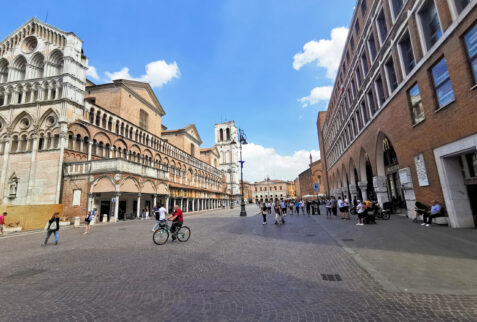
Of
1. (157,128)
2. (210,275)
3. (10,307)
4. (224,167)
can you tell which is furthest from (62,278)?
(224,167)

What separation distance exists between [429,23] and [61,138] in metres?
32.6

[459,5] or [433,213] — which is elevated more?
[459,5]

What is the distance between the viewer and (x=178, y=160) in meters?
48.6

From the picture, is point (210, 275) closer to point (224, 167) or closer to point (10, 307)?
point (10, 307)

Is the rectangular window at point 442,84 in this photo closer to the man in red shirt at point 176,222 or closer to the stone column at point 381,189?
the stone column at point 381,189

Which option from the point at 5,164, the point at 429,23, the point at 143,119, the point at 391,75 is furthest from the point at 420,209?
the point at 143,119

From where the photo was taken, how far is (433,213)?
1168cm

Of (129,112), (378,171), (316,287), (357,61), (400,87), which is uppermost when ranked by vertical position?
(129,112)

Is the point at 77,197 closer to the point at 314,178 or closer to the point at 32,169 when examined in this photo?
the point at 32,169

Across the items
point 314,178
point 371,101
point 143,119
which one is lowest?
point 314,178

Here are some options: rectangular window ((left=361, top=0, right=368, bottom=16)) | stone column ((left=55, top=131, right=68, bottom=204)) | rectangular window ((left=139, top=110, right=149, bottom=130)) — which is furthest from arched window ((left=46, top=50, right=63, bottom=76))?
rectangular window ((left=361, top=0, right=368, bottom=16))

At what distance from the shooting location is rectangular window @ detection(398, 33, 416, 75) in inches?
555

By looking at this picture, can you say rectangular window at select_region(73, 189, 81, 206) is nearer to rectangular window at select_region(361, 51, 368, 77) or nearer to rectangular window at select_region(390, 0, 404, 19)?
rectangular window at select_region(361, 51, 368, 77)

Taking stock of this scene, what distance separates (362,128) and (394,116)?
7.54 metres
